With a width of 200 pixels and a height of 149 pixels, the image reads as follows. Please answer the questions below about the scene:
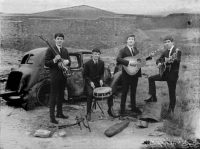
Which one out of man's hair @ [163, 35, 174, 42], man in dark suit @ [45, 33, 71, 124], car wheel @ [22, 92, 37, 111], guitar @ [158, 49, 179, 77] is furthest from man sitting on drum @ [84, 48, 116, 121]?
man's hair @ [163, 35, 174, 42]

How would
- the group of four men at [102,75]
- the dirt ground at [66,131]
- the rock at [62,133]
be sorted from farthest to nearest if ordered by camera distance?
the group of four men at [102,75] < the rock at [62,133] < the dirt ground at [66,131]

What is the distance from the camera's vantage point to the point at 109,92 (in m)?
6.64

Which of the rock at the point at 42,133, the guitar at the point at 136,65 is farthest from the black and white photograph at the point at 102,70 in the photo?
the rock at the point at 42,133

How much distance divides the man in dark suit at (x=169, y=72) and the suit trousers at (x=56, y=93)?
1.89 metres

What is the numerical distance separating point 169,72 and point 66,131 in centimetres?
252

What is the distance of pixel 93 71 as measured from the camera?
22.3ft

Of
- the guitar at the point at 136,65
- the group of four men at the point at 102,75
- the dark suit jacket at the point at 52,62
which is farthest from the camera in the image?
the guitar at the point at 136,65

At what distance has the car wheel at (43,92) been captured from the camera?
6.73 m

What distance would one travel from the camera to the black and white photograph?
6555 mm

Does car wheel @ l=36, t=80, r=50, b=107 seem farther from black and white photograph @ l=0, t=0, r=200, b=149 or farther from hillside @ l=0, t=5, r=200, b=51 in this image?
hillside @ l=0, t=5, r=200, b=51

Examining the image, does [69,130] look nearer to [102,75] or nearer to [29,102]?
[29,102]

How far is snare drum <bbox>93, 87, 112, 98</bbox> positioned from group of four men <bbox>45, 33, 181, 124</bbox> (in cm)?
11

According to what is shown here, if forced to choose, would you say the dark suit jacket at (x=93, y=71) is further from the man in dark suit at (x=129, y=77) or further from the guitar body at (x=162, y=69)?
the guitar body at (x=162, y=69)

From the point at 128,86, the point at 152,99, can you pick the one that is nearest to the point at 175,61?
the point at 152,99
